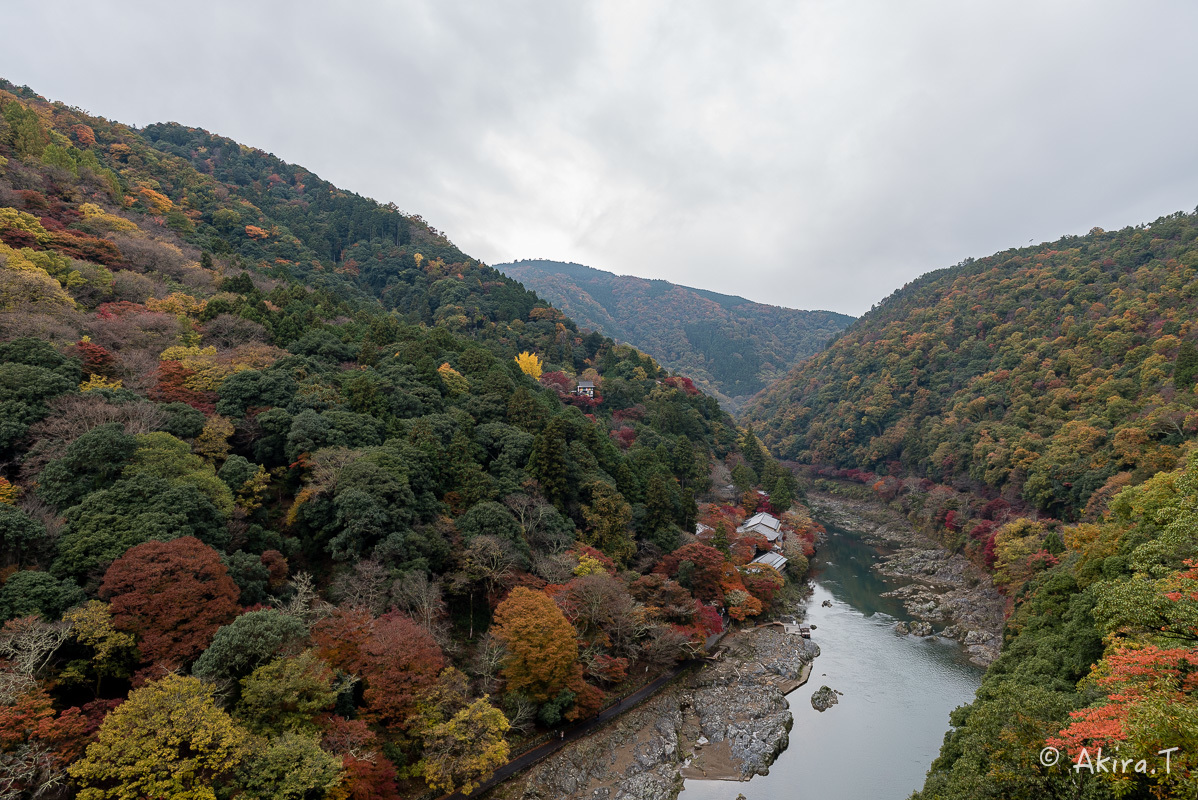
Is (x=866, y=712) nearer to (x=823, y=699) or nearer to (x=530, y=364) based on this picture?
(x=823, y=699)

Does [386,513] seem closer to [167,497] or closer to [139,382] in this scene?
[167,497]

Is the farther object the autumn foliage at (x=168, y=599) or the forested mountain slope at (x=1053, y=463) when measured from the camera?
the autumn foliage at (x=168, y=599)

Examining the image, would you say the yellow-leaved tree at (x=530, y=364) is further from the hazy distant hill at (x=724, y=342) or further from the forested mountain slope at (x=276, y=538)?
the hazy distant hill at (x=724, y=342)

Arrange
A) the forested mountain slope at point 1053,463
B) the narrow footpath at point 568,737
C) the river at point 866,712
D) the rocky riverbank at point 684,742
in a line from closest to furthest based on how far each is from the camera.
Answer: the forested mountain slope at point 1053,463
the narrow footpath at point 568,737
the rocky riverbank at point 684,742
the river at point 866,712

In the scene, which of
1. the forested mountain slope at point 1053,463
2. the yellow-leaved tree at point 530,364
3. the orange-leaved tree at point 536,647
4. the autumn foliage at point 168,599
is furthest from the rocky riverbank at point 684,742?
the yellow-leaved tree at point 530,364

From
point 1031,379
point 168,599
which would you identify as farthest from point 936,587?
point 168,599

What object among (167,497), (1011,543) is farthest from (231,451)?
(1011,543)

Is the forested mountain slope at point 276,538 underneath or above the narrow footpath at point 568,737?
Answer: above

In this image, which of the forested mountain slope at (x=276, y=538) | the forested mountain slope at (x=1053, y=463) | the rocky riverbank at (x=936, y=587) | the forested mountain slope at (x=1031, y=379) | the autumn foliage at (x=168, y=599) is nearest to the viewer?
the forested mountain slope at (x=1053, y=463)
